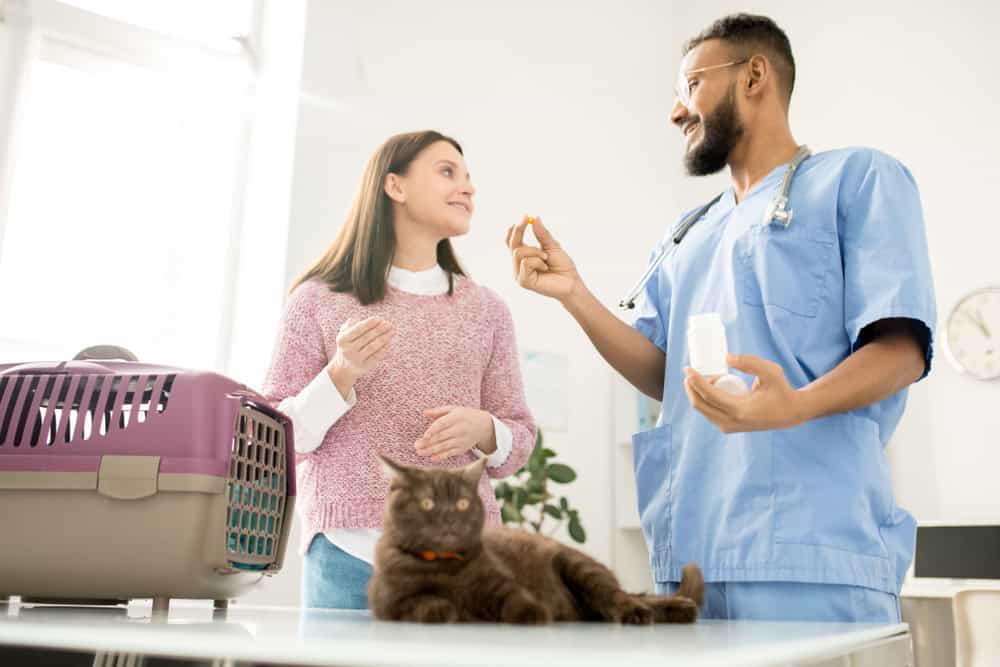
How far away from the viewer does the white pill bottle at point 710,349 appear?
855 mm

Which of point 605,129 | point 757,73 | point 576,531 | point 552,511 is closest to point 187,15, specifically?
point 605,129

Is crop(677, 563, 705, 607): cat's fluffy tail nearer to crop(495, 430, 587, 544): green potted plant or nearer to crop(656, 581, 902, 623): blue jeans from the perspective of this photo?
crop(656, 581, 902, 623): blue jeans

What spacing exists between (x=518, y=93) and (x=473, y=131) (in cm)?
34

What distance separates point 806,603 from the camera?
3.15ft

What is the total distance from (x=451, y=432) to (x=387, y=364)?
190 mm

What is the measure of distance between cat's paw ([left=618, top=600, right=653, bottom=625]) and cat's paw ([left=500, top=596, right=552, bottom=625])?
0.08 metres

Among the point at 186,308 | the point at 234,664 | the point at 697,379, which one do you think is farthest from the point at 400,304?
the point at 186,308

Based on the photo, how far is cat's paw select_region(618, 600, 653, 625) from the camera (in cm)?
66

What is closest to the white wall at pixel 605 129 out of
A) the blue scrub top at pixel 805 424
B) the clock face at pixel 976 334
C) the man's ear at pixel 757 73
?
Result: the clock face at pixel 976 334

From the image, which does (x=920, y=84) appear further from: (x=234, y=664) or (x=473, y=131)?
(x=234, y=664)

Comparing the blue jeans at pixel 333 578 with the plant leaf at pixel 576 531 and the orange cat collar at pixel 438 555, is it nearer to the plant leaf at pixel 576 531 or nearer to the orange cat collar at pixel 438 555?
the orange cat collar at pixel 438 555

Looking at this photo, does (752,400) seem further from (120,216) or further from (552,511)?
(120,216)

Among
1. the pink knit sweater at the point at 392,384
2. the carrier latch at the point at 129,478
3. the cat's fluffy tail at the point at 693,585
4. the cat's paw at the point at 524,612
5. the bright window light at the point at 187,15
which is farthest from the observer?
the bright window light at the point at 187,15

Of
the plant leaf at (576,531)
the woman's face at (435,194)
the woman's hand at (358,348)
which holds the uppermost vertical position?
the woman's face at (435,194)
